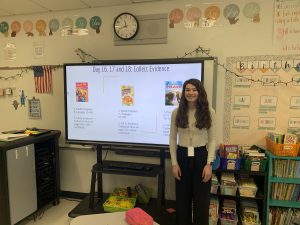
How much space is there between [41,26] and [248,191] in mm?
3066

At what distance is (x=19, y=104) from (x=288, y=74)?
10.7ft

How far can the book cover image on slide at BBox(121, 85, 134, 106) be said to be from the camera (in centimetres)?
255

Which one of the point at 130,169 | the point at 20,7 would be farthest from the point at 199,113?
the point at 20,7

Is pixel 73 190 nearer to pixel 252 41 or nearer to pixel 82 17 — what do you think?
pixel 82 17

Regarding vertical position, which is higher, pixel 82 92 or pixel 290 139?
pixel 82 92

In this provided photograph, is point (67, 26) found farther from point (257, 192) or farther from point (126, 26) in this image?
point (257, 192)

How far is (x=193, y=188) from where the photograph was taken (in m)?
2.04

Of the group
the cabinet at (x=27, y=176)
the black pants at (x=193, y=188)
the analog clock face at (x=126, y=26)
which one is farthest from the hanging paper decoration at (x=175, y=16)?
the cabinet at (x=27, y=176)

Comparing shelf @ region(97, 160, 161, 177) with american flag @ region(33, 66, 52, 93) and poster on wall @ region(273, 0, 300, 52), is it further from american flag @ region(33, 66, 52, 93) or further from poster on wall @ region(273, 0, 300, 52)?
poster on wall @ region(273, 0, 300, 52)

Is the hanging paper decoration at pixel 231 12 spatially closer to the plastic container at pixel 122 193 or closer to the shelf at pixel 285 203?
the shelf at pixel 285 203

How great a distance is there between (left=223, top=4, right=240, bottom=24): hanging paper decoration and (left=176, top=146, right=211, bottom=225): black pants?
4.60ft

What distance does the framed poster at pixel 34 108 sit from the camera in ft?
10.3

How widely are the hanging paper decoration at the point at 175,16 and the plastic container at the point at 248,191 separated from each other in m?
1.85

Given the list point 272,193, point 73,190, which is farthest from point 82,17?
point 272,193
